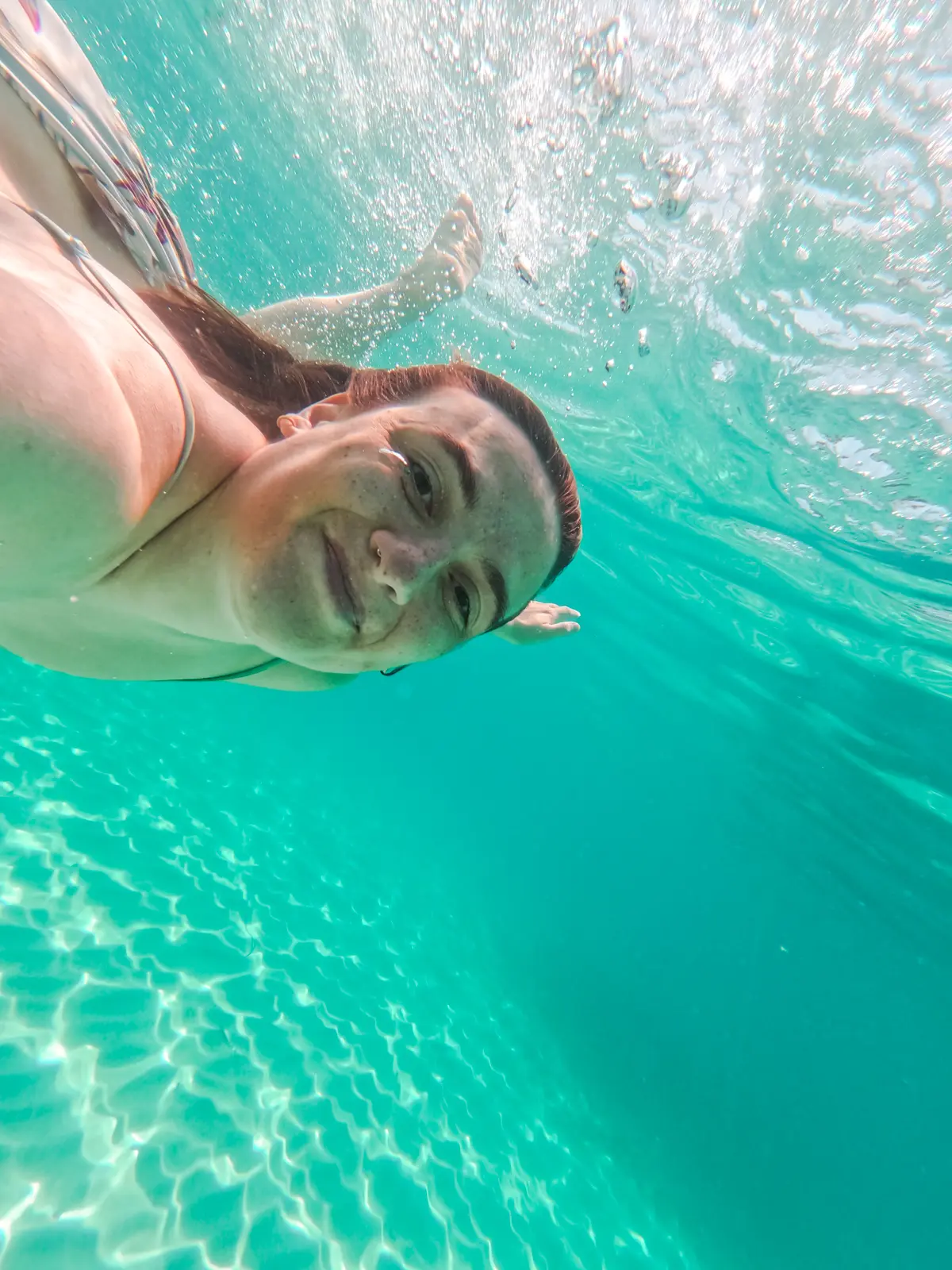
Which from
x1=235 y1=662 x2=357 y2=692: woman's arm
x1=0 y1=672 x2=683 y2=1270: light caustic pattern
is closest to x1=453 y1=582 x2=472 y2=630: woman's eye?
x1=235 y1=662 x2=357 y2=692: woman's arm

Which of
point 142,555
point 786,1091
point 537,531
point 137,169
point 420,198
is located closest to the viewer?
point 142,555

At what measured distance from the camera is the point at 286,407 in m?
2.61

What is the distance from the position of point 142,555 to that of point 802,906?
42.8 m

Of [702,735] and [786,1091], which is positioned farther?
[786,1091]

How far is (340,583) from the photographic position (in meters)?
1.93

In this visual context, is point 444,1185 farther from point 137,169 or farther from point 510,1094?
point 137,169

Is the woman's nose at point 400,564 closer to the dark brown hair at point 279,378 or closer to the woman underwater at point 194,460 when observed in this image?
the woman underwater at point 194,460

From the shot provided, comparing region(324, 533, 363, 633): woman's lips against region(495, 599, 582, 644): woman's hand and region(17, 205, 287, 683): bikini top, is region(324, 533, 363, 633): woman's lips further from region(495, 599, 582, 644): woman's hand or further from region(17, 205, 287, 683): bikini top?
region(495, 599, 582, 644): woman's hand

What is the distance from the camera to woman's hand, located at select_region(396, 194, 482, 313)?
708 centimetres

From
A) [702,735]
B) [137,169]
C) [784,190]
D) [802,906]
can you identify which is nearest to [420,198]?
[784,190]

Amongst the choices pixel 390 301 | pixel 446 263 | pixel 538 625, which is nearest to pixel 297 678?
pixel 538 625

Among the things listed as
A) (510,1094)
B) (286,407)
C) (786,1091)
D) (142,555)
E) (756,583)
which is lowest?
(786,1091)

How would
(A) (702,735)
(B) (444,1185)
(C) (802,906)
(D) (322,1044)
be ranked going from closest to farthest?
(B) (444,1185), (D) (322,1044), (A) (702,735), (C) (802,906)

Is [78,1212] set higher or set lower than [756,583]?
lower
